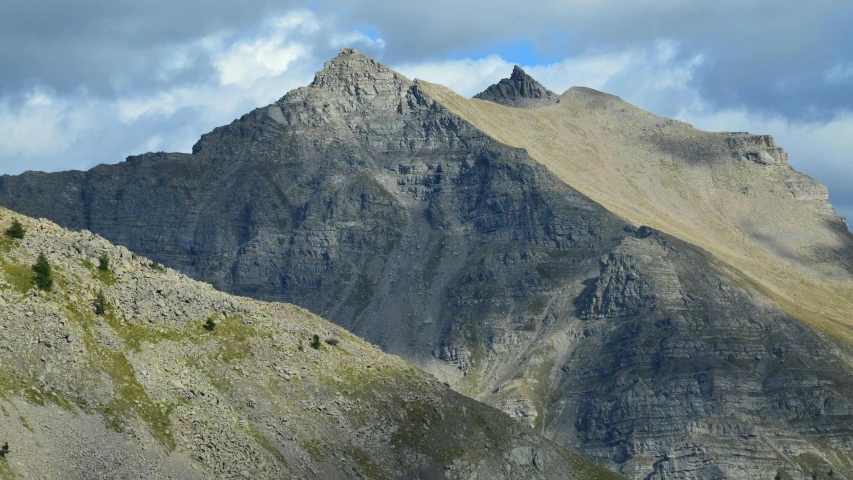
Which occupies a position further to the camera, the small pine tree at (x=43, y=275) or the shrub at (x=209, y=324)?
the shrub at (x=209, y=324)

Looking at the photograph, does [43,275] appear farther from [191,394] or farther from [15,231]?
[191,394]

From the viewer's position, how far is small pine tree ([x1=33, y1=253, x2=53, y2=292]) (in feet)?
543

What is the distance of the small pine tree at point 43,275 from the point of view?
16538 centimetres

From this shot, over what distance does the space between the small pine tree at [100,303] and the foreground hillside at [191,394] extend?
59cm

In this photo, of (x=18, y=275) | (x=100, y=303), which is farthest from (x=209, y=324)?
(x=18, y=275)

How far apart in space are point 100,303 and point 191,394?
15.2 metres

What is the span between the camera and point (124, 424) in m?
156

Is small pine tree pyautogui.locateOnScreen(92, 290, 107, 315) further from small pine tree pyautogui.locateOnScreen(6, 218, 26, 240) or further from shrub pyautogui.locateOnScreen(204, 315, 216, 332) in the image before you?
shrub pyautogui.locateOnScreen(204, 315, 216, 332)

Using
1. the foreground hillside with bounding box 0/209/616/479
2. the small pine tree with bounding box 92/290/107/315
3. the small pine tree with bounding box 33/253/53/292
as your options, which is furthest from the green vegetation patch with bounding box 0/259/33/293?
the small pine tree with bounding box 92/290/107/315

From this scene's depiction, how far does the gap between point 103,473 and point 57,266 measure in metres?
32.5

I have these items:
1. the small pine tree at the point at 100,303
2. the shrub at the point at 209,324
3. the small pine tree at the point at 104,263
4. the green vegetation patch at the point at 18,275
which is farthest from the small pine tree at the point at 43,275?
the shrub at the point at 209,324

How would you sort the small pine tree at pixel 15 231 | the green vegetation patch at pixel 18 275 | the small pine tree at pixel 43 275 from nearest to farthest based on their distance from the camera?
the green vegetation patch at pixel 18 275 < the small pine tree at pixel 43 275 < the small pine tree at pixel 15 231

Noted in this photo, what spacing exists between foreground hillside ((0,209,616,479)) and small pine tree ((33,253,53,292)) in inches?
38.0

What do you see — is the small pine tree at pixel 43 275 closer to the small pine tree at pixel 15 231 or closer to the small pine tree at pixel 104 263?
the small pine tree at pixel 15 231
